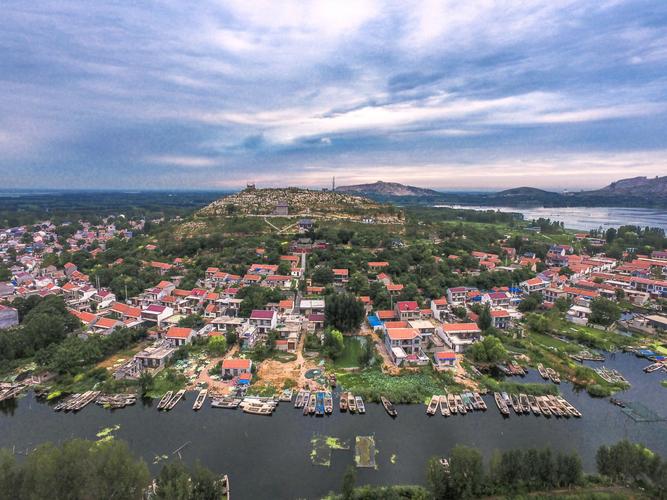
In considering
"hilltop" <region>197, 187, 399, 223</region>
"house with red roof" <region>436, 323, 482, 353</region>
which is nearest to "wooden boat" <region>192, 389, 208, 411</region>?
"house with red roof" <region>436, 323, 482, 353</region>

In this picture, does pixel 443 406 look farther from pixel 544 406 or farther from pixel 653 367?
pixel 653 367

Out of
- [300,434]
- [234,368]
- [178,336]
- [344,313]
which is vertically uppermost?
[344,313]

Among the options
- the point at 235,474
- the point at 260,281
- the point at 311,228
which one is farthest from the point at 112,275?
the point at 235,474

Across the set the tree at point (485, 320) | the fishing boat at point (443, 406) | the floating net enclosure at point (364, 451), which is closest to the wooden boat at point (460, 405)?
the fishing boat at point (443, 406)

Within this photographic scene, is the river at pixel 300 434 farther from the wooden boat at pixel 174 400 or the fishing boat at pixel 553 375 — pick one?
the fishing boat at pixel 553 375

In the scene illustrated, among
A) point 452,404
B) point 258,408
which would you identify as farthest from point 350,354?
point 258,408
